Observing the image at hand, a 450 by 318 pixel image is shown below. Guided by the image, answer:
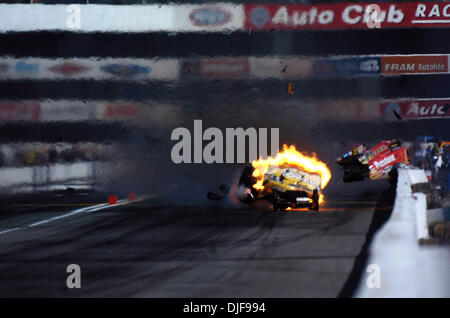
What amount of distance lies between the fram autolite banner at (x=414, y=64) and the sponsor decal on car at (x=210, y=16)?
927cm

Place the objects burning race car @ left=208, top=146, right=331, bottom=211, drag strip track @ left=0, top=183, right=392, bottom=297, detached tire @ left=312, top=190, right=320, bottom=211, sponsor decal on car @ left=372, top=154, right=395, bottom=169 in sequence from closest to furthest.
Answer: drag strip track @ left=0, top=183, right=392, bottom=297, burning race car @ left=208, top=146, right=331, bottom=211, detached tire @ left=312, top=190, right=320, bottom=211, sponsor decal on car @ left=372, top=154, right=395, bottom=169

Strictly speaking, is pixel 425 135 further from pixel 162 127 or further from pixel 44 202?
pixel 44 202

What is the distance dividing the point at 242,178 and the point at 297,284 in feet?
40.3

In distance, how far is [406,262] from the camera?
10250mm

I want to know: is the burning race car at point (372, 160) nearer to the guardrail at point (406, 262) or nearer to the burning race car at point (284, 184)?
the burning race car at point (284, 184)

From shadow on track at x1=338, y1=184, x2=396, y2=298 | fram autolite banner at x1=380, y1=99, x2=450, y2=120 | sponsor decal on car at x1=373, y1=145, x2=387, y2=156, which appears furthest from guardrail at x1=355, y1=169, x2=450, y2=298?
fram autolite banner at x1=380, y1=99, x2=450, y2=120

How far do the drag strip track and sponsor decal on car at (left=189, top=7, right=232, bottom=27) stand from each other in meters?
11.5

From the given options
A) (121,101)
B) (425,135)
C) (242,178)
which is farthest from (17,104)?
(425,135)

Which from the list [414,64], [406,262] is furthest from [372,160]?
[406,262]

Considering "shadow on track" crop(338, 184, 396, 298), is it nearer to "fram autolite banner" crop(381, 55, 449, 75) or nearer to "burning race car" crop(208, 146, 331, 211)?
"burning race car" crop(208, 146, 331, 211)

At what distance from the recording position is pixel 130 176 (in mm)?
33719

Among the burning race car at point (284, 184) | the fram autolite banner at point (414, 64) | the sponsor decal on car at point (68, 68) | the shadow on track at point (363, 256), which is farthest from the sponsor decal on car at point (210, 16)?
the shadow on track at point (363, 256)

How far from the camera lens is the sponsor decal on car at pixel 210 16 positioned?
3056 cm

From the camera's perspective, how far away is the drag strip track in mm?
9828
